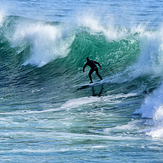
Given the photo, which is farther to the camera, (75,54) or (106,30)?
(106,30)

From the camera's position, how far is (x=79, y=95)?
1141 cm

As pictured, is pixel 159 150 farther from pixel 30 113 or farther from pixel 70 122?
pixel 30 113

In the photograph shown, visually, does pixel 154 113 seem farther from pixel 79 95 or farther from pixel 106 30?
pixel 106 30

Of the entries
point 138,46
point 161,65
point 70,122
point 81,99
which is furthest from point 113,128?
point 138,46

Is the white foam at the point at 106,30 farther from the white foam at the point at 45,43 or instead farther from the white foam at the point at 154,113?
the white foam at the point at 154,113

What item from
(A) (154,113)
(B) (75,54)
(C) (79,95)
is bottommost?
(A) (154,113)

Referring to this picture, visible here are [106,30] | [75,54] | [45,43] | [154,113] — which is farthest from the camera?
[45,43]

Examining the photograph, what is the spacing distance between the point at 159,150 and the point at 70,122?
9.32 ft

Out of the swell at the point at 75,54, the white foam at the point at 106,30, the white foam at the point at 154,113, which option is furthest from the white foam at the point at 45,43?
the white foam at the point at 154,113

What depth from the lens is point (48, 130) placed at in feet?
24.7

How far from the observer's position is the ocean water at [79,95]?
627 cm

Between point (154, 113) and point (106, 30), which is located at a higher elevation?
point (106, 30)

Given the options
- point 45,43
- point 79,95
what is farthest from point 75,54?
point 79,95

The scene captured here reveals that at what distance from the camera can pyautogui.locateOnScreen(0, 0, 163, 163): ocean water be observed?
6.27 m
